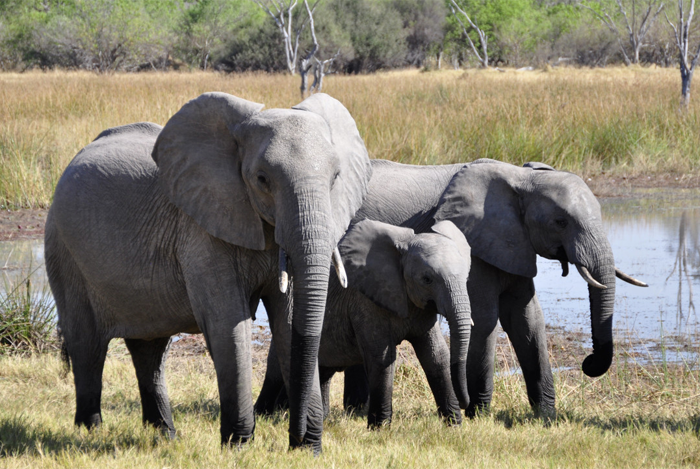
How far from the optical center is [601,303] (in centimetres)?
523

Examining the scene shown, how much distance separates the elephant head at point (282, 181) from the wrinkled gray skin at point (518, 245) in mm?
1650

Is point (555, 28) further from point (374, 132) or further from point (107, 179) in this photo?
point (107, 179)

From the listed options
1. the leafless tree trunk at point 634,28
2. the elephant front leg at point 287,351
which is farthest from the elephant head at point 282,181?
the leafless tree trunk at point 634,28

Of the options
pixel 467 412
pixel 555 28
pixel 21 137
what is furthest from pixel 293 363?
pixel 555 28

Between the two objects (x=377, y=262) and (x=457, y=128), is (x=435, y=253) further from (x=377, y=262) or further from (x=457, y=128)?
(x=457, y=128)

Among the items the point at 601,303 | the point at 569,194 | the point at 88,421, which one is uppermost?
the point at 569,194

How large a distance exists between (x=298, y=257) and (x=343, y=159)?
642 millimetres

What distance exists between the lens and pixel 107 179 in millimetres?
4387

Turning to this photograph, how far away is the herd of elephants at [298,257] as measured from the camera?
3.64 metres

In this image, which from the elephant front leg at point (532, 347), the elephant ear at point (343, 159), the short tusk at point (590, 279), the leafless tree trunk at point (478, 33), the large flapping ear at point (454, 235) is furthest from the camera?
the leafless tree trunk at point (478, 33)

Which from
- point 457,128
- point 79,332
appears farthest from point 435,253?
point 457,128

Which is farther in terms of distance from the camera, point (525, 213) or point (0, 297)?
point (0, 297)

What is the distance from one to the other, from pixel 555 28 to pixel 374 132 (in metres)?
42.9

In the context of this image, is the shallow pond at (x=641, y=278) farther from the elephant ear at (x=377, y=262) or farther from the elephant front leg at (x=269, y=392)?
the elephant front leg at (x=269, y=392)
